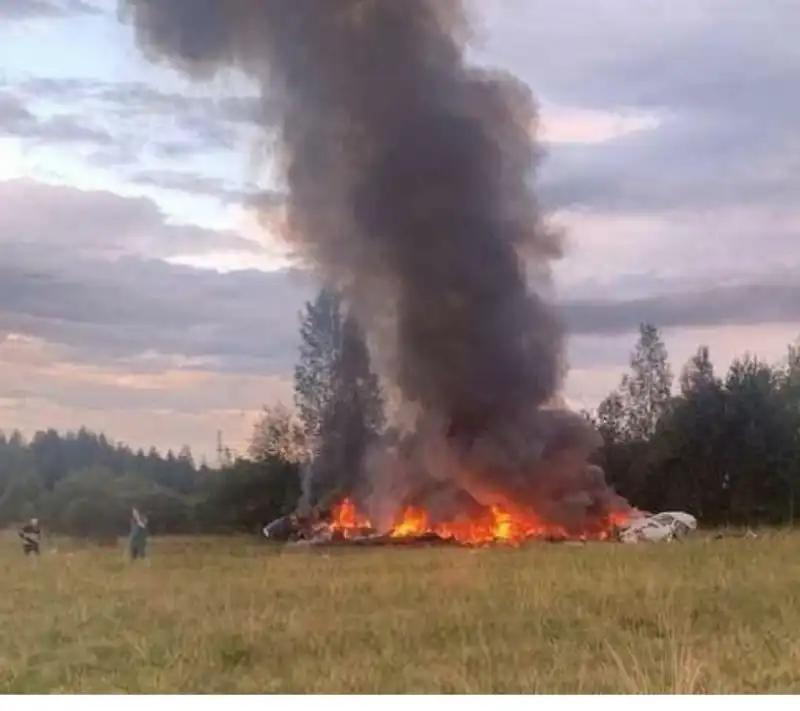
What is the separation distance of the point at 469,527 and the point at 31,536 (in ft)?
4.51

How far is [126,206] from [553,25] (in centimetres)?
147

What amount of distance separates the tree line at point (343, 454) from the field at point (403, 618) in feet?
0.37

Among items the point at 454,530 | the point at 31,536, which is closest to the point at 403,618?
the point at 454,530

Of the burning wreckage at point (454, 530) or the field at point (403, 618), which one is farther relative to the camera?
the burning wreckage at point (454, 530)

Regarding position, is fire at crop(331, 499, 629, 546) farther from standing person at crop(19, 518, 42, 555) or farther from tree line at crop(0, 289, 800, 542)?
standing person at crop(19, 518, 42, 555)

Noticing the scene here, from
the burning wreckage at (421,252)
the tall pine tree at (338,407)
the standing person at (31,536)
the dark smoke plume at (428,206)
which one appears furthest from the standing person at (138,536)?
the dark smoke plume at (428,206)

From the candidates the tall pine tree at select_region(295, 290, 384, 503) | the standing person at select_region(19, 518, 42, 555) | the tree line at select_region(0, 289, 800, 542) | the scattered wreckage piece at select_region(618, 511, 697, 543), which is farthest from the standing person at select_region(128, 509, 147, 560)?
the scattered wreckage piece at select_region(618, 511, 697, 543)

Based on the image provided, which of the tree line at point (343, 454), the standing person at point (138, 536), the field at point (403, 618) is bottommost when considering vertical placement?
the field at point (403, 618)

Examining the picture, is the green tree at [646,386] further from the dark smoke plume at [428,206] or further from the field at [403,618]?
the field at [403,618]

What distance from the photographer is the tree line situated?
11.6ft

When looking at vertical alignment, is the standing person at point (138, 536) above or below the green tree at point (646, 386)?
below

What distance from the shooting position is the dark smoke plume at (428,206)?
3.54m

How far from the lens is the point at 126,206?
3.68 m
